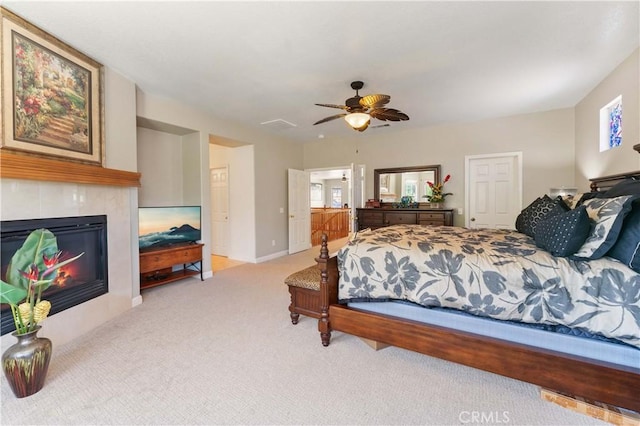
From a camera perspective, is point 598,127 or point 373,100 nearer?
point 373,100

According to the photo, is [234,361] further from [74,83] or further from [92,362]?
[74,83]

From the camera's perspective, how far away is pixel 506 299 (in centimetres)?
173

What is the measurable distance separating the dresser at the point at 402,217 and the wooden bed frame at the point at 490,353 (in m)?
2.88

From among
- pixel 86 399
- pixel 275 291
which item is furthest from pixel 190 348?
pixel 275 291

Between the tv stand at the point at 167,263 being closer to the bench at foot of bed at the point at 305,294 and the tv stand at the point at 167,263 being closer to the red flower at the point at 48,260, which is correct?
the red flower at the point at 48,260

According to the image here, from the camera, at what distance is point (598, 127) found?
3568mm

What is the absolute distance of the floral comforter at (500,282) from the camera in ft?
4.97

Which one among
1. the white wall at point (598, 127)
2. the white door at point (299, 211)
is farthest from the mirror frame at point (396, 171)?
the white wall at point (598, 127)

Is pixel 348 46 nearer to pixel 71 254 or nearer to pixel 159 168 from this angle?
pixel 71 254

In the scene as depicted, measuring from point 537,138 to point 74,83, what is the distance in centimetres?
650

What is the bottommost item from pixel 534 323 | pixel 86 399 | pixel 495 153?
pixel 86 399

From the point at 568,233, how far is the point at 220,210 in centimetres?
577

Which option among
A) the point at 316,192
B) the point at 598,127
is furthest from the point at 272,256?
the point at 316,192

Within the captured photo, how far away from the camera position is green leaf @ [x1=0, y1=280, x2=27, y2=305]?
5.35 feet
